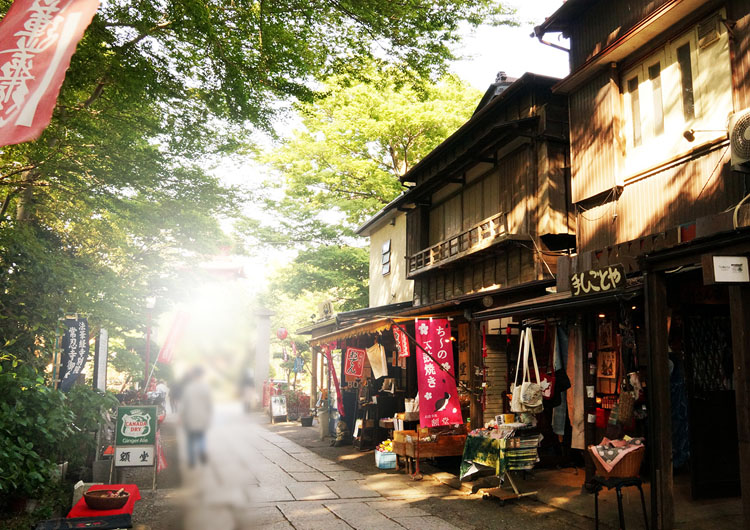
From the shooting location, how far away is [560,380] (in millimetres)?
9914

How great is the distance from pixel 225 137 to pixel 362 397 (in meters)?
9.98

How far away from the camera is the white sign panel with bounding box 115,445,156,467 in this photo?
1036 centimetres

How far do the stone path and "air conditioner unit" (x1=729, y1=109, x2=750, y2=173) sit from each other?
658 centimetres

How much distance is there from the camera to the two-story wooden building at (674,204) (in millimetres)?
6723

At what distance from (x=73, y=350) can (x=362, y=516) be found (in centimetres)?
702

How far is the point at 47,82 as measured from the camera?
5031 millimetres

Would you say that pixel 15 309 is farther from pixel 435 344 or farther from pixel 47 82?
pixel 435 344

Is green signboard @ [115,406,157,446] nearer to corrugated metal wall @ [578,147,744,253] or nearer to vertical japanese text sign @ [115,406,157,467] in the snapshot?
vertical japanese text sign @ [115,406,157,467]

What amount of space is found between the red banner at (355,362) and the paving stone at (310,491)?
5.25 metres

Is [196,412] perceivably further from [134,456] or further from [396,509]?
[134,456]

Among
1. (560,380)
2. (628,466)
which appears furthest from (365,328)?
(628,466)

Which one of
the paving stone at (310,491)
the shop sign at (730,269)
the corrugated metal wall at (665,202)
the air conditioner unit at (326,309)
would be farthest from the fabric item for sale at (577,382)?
the air conditioner unit at (326,309)

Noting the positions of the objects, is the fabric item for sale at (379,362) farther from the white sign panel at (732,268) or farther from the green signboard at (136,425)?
the white sign panel at (732,268)

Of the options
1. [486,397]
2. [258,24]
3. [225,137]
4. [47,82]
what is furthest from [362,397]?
[47,82]
